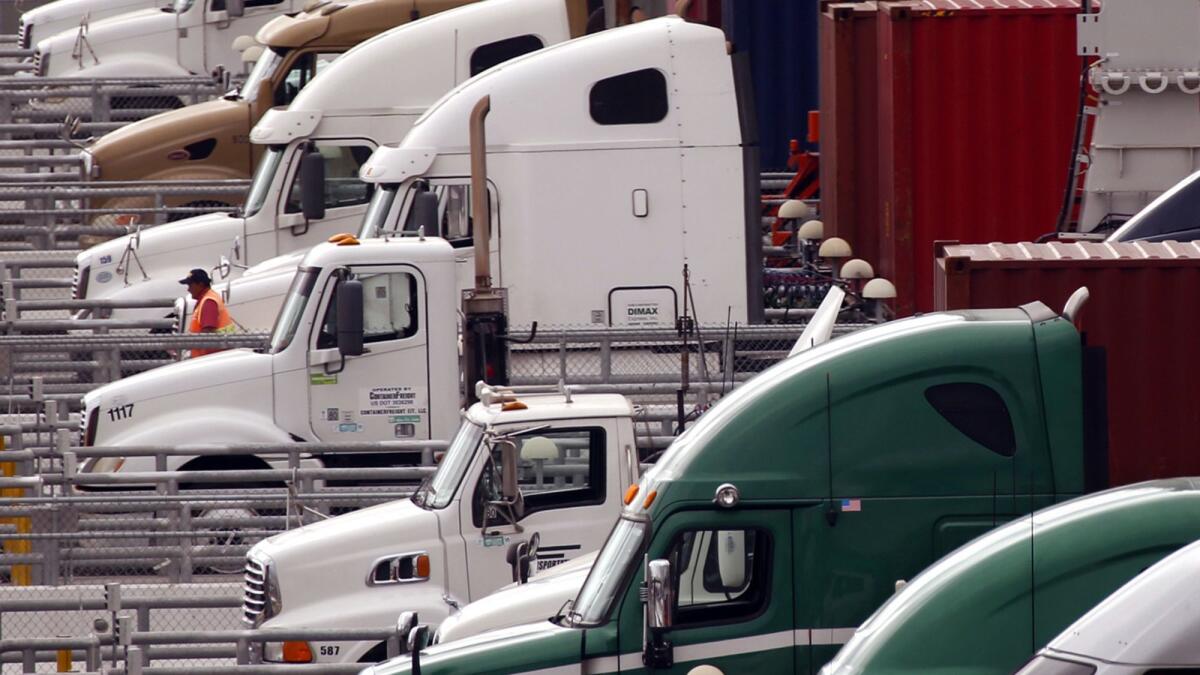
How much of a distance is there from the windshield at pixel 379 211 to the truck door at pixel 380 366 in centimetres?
200

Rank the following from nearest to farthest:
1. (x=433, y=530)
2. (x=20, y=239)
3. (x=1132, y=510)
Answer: (x=1132, y=510), (x=433, y=530), (x=20, y=239)

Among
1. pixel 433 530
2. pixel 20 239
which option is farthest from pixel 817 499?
pixel 20 239

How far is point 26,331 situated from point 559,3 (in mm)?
6292

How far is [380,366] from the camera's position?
14.8 meters

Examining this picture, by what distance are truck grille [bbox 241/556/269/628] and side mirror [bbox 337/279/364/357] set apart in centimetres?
340

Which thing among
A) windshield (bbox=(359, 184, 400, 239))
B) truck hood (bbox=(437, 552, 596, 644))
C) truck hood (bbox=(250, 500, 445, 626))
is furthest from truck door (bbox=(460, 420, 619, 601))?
windshield (bbox=(359, 184, 400, 239))

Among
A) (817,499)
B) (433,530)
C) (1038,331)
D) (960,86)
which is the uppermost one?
(960,86)

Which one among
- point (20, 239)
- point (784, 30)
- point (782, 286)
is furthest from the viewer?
point (20, 239)

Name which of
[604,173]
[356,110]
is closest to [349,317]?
[604,173]

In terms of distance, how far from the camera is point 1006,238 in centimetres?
1619

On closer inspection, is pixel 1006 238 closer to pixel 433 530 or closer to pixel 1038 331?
pixel 433 530

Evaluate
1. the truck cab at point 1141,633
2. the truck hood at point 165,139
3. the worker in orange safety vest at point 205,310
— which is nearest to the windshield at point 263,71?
the truck hood at point 165,139

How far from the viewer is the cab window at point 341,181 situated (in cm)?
1891

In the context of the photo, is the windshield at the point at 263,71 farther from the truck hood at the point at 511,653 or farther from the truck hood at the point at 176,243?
the truck hood at the point at 511,653
